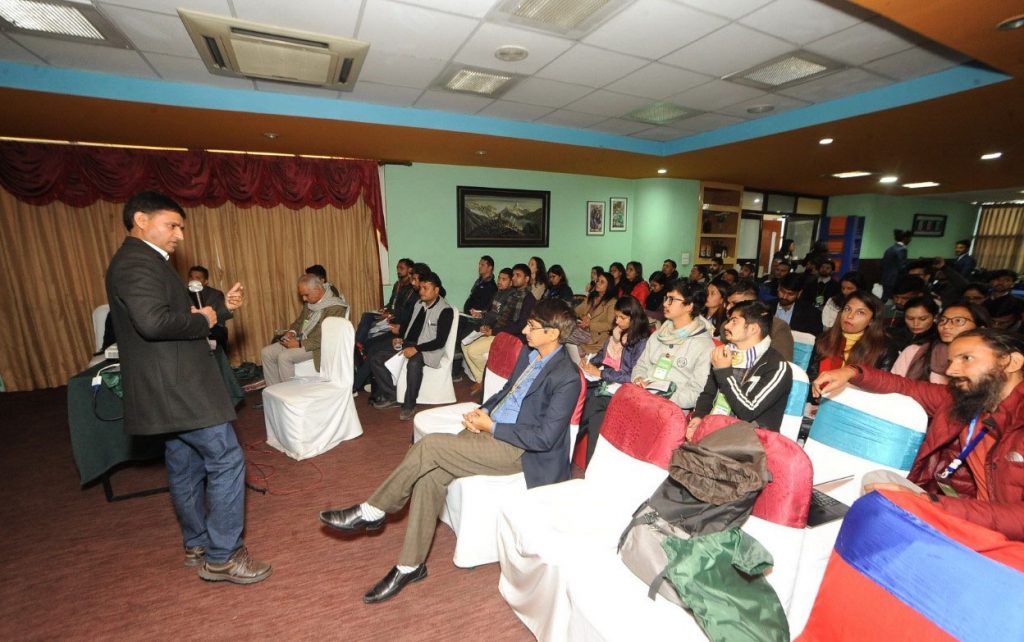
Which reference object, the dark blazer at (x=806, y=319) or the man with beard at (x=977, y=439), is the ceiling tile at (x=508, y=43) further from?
the dark blazer at (x=806, y=319)

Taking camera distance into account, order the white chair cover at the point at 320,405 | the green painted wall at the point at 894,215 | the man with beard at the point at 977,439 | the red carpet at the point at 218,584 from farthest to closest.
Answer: the green painted wall at the point at 894,215 < the white chair cover at the point at 320,405 < the red carpet at the point at 218,584 < the man with beard at the point at 977,439

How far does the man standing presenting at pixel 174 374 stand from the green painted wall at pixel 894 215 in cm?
1270

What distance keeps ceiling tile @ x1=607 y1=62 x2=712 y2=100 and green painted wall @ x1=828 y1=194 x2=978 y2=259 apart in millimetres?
9340

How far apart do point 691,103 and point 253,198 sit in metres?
5.08

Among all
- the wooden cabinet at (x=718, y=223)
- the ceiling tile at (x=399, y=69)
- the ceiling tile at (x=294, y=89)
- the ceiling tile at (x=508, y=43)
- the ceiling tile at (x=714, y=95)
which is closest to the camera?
the ceiling tile at (x=508, y=43)

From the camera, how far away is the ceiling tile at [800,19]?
2340mm

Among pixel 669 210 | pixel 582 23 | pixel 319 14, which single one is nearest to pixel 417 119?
pixel 319 14

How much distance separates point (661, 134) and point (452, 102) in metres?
2.61

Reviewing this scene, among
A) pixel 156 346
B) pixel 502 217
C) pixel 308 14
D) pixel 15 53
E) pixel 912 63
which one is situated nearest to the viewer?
pixel 156 346

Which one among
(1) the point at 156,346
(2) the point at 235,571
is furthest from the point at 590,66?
(2) the point at 235,571

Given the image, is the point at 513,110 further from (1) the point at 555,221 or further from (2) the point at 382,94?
(1) the point at 555,221

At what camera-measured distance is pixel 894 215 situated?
417 inches

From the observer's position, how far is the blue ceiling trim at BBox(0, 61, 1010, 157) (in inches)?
121

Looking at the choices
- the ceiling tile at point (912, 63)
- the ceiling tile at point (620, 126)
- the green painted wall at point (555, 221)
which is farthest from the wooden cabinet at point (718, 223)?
the ceiling tile at point (912, 63)
